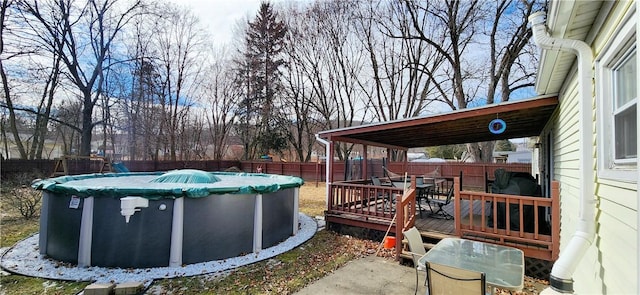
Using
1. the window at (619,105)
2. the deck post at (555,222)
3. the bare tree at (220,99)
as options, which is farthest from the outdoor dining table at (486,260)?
the bare tree at (220,99)

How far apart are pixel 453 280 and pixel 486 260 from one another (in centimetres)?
100

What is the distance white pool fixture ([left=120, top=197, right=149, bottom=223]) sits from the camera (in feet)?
15.3

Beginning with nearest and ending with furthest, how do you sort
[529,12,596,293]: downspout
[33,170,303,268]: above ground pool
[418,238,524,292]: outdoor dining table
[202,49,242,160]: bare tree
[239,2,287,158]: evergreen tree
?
[529,12,596,293]: downspout, [418,238,524,292]: outdoor dining table, [33,170,303,268]: above ground pool, [239,2,287,158]: evergreen tree, [202,49,242,160]: bare tree

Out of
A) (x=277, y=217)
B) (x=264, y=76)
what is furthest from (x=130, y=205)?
(x=264, y=76)

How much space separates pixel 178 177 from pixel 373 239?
15.0 feet

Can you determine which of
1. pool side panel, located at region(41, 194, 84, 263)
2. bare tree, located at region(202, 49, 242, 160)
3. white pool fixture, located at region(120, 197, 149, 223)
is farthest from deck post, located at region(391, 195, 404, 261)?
bare tree, located at region(202, 49, 242, 160)

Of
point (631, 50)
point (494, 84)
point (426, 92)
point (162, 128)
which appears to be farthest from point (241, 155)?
point (631, 50)

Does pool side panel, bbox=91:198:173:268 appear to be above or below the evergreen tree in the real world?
below

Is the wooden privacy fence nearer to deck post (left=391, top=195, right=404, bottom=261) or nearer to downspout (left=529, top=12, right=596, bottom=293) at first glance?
deck post (left=391, top=195, right=404, bottom=261)

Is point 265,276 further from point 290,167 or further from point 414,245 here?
point 290,167

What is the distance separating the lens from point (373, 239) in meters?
6.45

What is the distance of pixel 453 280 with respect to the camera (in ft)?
8.94

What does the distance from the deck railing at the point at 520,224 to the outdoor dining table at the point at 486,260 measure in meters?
0.95

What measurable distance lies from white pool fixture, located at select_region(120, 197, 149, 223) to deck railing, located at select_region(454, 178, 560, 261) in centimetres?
499
